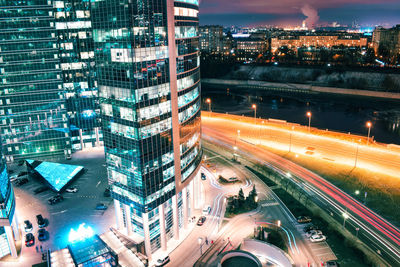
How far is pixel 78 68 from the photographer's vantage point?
340 feet

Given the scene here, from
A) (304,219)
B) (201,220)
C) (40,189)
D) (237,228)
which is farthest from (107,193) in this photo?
(304,219)

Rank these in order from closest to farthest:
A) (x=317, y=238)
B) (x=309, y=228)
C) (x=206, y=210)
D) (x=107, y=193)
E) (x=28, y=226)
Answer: (x=317, y=238) → (x=309, y=228) → (x=28, y=226) → (x=206, y=210) → (x=107, y=193)

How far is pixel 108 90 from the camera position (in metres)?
56.8

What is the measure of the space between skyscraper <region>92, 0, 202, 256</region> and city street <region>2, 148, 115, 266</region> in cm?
1024

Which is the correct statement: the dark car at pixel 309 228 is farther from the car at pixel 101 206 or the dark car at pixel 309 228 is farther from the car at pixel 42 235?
the car at pixel 42 235

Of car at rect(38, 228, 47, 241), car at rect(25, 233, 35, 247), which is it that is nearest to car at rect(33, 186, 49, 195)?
car at rect(38, 228, 47, 241)

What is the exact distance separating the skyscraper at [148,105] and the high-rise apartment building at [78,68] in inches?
1874

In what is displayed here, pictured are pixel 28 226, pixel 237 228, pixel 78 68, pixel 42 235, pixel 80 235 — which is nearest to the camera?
pixel 80 235

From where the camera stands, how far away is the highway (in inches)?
2447

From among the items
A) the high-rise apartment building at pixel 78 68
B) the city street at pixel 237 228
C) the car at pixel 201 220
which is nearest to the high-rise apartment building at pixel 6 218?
the city street at pixel 237 228

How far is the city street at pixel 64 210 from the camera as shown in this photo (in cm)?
6581

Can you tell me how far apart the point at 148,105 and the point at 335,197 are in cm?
4899

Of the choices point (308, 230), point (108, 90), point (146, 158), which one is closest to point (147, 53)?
point (108, 90)

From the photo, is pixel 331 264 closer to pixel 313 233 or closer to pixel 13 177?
pixel 313 233
